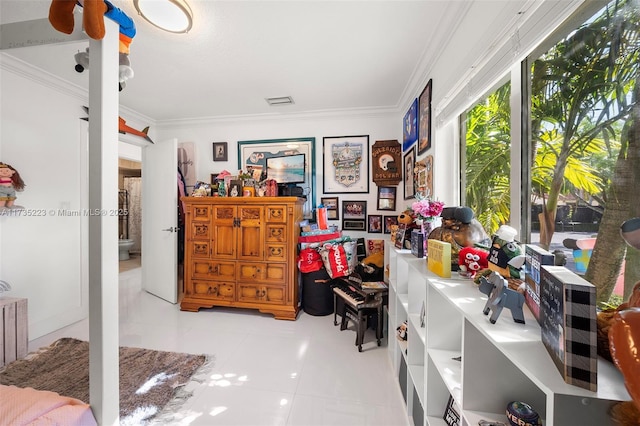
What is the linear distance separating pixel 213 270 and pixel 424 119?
268cm

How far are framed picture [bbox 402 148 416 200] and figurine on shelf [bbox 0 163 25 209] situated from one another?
3.51 meters

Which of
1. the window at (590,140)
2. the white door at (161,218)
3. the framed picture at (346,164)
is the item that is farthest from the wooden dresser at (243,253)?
the window at (590,140)

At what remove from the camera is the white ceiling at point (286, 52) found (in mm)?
1399

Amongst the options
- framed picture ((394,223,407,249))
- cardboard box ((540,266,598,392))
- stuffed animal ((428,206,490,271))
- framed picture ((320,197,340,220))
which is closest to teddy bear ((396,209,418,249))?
framed picture ((394,223,407,249))

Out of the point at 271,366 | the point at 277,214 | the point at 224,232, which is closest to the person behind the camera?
the point at 271,366

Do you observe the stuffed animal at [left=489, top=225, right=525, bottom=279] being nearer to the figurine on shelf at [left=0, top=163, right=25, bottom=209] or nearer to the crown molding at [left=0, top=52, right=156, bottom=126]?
the figurine on shelf at [left=0, top=163, right=25, bottom=209]

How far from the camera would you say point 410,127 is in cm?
236

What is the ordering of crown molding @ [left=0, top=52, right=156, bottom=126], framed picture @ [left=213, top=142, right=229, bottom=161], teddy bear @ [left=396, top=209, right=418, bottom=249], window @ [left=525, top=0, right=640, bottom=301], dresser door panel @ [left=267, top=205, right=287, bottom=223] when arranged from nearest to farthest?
window @ [left=525, top=0, right=640, bottom=301] → teddy bear @ [left=396, top=209, right=418, bottom=249] → crown molding @ [left=0, top=52, right=156, bottom=126] → dresser door panel @ [left=267, top=205, right=287, bottom=223] → framed picture @ [left=213, top=142, right=229, bottom=161]

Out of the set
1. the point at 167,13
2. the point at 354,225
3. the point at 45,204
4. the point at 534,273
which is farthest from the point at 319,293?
the point at 45,204

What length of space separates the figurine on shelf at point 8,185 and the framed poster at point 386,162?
3.39 m

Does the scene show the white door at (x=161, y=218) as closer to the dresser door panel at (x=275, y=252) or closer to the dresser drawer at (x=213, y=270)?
the dresser drawer at (x=213, y=270)

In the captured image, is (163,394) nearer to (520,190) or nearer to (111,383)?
(111,383)

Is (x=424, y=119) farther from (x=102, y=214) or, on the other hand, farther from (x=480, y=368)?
(x=102, y=214)

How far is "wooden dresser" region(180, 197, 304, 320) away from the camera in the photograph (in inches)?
97.9
